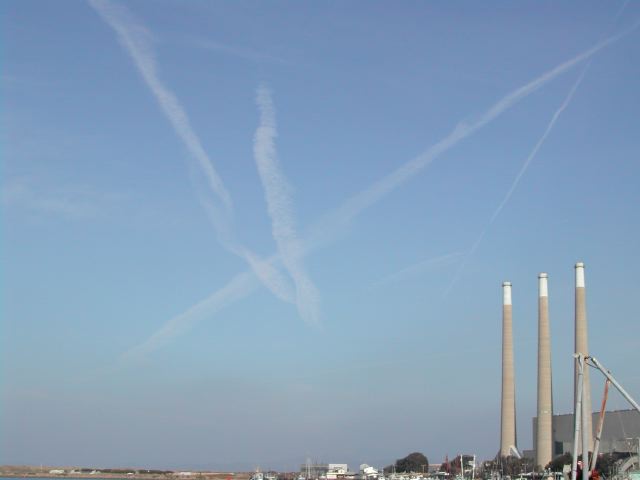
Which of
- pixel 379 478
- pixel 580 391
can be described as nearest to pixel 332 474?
pixel 379 478

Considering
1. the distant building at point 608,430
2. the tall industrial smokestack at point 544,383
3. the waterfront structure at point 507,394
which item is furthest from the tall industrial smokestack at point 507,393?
the distant building at point 608,430

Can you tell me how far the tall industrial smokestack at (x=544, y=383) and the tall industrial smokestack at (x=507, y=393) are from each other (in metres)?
4.28

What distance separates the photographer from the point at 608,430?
145500 millimetres

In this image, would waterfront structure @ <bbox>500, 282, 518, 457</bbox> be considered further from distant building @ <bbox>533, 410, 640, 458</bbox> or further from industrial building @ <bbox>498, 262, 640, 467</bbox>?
distant building @ <bbox>533, 410, 640, 458</bbox>

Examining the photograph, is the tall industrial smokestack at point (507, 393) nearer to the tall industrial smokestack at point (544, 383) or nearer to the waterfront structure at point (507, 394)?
the waterfront structure at point (507, 394)

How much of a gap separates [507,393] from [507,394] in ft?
0.54

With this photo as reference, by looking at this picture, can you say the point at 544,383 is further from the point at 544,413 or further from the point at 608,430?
the point at 608,430

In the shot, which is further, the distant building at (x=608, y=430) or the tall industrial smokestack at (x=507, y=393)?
the tall industrial smokestack at (x=507, y=393)

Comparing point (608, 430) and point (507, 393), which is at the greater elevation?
point (507, 393)

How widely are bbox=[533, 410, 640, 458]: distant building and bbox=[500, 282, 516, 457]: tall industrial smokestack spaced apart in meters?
6.92

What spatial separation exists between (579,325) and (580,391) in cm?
6553

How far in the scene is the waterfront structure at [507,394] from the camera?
5595 inches

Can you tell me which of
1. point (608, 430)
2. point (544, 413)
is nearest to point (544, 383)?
point (544, 413)

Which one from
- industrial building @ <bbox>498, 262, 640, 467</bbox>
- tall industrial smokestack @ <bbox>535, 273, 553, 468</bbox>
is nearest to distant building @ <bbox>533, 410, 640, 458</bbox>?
industrial building @ <bbox>498, 262, 640, 467</bbox>
